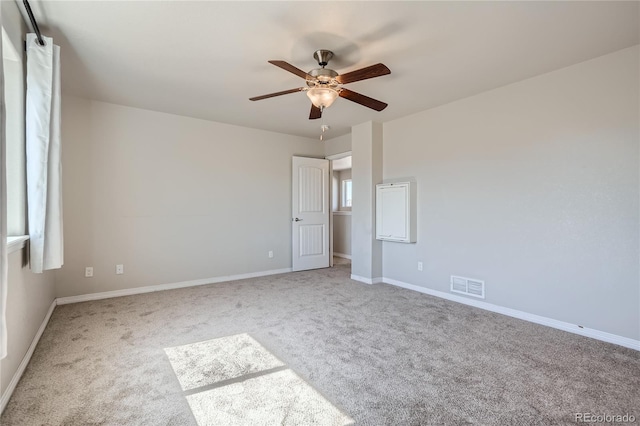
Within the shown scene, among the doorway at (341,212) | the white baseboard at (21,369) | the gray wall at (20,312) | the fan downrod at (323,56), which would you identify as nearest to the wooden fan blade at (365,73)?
the fan downrod at (323,56)

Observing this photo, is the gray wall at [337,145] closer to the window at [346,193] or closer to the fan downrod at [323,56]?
the window at [346,193]

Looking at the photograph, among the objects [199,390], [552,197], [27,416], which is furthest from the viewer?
[552,197]

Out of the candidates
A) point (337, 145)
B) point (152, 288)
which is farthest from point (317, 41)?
point (152, 288)

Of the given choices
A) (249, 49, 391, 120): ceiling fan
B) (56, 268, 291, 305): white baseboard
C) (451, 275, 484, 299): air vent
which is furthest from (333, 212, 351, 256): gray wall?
(249, 49, 391, 120): ceiling fan

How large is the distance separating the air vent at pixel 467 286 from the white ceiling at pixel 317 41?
215 centimetres

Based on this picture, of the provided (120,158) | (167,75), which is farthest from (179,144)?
(167,75)

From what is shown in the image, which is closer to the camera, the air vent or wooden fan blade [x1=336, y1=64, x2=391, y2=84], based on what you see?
wooden fan blade [x1=336, y1=64, x2=391, y2=84]

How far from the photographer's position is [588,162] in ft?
9.09

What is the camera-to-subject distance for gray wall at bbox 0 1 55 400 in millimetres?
1884

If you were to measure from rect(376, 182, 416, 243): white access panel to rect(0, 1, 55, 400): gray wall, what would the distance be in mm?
3815

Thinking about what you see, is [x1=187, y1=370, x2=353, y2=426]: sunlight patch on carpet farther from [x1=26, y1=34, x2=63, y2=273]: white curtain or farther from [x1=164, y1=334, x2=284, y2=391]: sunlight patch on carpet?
[x1=26, y1=34, x2=63, y2=273]: white curtain

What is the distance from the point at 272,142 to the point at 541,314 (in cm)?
433

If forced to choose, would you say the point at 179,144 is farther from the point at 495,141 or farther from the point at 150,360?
the point at 495,141

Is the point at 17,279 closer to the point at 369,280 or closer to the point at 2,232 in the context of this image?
the point at 2,232
